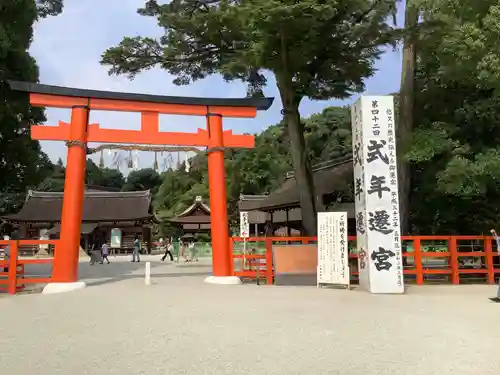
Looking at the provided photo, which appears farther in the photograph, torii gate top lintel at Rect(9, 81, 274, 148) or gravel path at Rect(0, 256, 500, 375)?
torii gate top lintel at Rect(9, 81, 274, 148)

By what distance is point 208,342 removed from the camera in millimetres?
5191

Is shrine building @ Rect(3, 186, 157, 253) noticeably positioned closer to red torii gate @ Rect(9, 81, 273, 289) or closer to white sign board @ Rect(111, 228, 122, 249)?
white sign board @ Rect(111, 228, 122, 249)

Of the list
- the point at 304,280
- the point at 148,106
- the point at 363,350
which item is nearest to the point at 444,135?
the point at 304,280

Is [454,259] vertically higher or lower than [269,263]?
higher

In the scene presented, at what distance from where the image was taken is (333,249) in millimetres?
10539

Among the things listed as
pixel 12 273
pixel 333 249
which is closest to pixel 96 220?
pixel 12 273

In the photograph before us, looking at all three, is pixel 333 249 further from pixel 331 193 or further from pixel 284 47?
pixel 331 193

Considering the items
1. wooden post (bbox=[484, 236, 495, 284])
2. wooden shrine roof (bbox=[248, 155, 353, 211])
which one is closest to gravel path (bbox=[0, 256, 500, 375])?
wooden post (bbox=[484, 236, 495, 284])

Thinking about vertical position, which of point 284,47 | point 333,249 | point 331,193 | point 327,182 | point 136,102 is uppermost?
point 284,47

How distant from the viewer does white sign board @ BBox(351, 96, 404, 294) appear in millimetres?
9648

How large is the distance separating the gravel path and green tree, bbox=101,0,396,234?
19.0ft

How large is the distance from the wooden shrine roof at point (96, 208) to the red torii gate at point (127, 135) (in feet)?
71.6

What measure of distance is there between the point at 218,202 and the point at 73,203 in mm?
3743

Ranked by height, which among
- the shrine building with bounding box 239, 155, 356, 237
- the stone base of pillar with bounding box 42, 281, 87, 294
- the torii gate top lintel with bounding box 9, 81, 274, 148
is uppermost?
the torii gate top lintel with bounding box 9, 81, 274, 148
